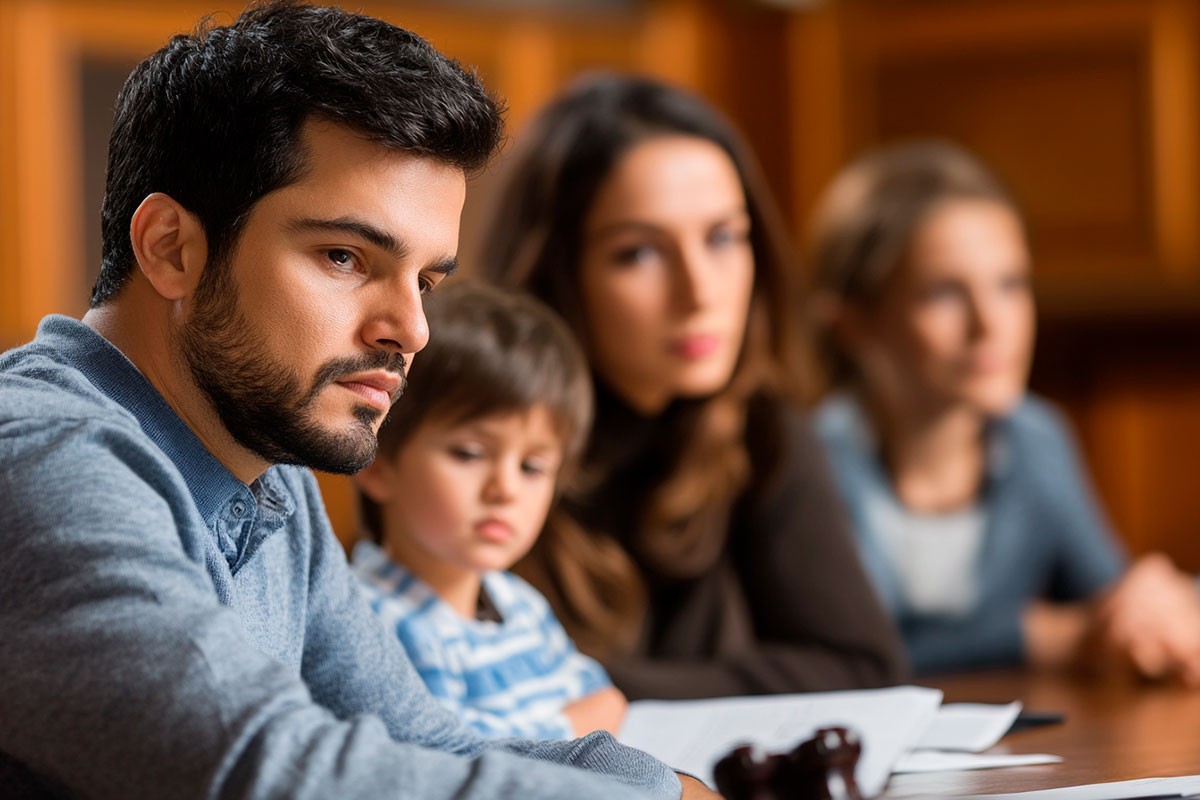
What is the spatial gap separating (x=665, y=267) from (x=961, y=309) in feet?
2.20

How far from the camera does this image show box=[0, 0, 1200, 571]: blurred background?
3.55 m

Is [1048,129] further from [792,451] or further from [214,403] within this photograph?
[214,403]

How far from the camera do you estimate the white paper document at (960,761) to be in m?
1.09

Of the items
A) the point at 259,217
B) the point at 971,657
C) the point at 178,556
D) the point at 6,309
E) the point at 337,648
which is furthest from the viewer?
the point at 6,309

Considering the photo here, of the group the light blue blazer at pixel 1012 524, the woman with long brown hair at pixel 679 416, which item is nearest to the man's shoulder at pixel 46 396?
the woman with long brown hair at pixel 679 416

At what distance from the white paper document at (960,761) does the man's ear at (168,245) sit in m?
0.62

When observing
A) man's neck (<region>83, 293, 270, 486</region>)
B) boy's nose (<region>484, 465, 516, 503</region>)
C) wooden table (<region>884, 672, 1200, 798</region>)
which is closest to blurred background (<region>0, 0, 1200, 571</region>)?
wooden table (<region>884, 672, 1200, 798</region>)

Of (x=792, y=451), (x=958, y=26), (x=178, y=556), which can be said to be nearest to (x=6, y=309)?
(x=792, y=451)

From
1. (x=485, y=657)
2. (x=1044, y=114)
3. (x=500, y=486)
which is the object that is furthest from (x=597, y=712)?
(x=1044, y=114)

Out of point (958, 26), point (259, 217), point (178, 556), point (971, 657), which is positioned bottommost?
point (971, 657)

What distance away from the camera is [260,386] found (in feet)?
2.81

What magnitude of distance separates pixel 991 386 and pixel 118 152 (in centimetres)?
144

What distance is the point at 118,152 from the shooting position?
92 centimetres

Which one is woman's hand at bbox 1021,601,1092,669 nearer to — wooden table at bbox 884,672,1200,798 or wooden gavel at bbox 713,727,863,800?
wooden table at bbox 884,672,1200,798
